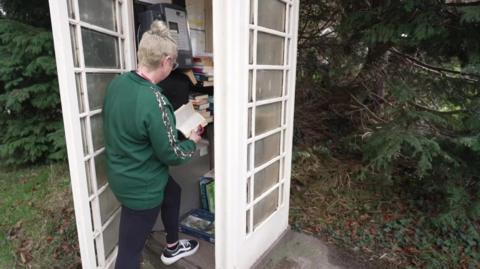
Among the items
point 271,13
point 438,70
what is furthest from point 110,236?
point 438,70

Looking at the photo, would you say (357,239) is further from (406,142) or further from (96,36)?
(96,36)

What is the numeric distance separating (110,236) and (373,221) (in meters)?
2.42

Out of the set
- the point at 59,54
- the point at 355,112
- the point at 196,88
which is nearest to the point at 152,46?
the point at 59,54

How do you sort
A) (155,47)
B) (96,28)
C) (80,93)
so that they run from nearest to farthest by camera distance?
(155,47) → (80,93) → (96,28)

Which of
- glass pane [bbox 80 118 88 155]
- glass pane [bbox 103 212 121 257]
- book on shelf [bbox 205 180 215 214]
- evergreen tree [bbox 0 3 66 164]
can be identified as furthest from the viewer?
evergreen tree [bbox 0 3 66 164]

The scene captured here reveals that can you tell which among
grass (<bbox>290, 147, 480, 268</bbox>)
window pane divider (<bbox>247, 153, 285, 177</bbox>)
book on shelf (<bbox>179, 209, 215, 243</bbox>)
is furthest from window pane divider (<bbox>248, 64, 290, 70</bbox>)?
grass (<bbox>290, 147, 480, 268</bbox>)

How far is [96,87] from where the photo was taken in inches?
75.8

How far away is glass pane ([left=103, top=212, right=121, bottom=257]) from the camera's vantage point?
6.98ft

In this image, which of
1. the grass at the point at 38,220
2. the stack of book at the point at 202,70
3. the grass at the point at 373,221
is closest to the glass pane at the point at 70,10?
the stack of book at the point at 202,70

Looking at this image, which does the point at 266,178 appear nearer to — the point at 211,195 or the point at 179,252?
the point at 211,195

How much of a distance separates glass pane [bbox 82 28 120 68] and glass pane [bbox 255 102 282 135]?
3.47 feet

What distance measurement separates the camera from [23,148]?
3.93 m

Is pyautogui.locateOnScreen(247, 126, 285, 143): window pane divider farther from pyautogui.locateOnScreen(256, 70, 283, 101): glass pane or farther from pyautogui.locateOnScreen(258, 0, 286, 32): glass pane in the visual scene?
pyautogui.locateOnScreen(258, 0, 286, 32): glass pane

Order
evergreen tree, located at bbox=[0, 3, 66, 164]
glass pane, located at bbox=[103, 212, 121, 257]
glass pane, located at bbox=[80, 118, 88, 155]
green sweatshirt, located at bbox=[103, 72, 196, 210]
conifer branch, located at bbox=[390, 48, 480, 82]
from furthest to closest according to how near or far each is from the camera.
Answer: evergreen tree, located at bbox=[0, 3, 66, 164], conifer branch, located at bbox=[390, 48, 480, 82], glass pane, located at bbox=[103, 212, 121, 257], glass pane, located at bbox=[80, 118, 88, 155], green sweatshirt, located at bbox=[103, 72, 196, 210]
